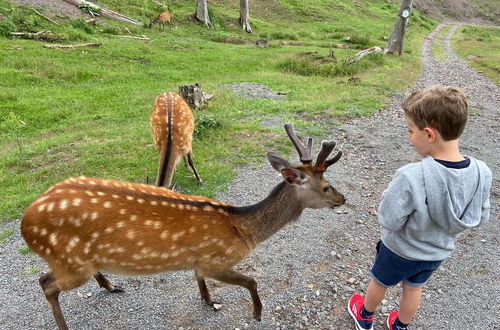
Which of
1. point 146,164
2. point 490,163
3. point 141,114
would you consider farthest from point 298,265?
point 141,114

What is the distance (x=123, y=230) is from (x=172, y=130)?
290 cm

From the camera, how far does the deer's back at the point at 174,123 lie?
5.81 m

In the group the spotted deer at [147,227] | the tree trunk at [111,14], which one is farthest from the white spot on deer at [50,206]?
the tree trunk at [111,14]

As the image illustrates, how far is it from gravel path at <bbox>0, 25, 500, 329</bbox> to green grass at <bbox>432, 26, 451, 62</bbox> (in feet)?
62.6

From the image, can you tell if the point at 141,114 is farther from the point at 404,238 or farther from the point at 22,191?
the point at 404,238

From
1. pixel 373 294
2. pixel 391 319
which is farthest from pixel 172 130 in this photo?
pixel 391 319

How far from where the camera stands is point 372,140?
8.06 m

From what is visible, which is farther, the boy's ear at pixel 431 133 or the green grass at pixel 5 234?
the green grass at pixel 5 234

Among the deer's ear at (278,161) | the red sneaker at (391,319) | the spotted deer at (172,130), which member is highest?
the deer's ear at (278,161)

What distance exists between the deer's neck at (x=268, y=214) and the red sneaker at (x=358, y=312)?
1.00m

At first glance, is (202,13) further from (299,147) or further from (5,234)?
(299,147)

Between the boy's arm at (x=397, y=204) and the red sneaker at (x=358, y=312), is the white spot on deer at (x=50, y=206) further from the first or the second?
the red sneaker at (x=358, y=312)

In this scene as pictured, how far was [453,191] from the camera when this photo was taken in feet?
7.99

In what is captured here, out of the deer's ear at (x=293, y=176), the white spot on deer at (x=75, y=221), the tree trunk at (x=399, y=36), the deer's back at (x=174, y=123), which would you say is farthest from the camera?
the tree trunk at (x=399, y=36)
